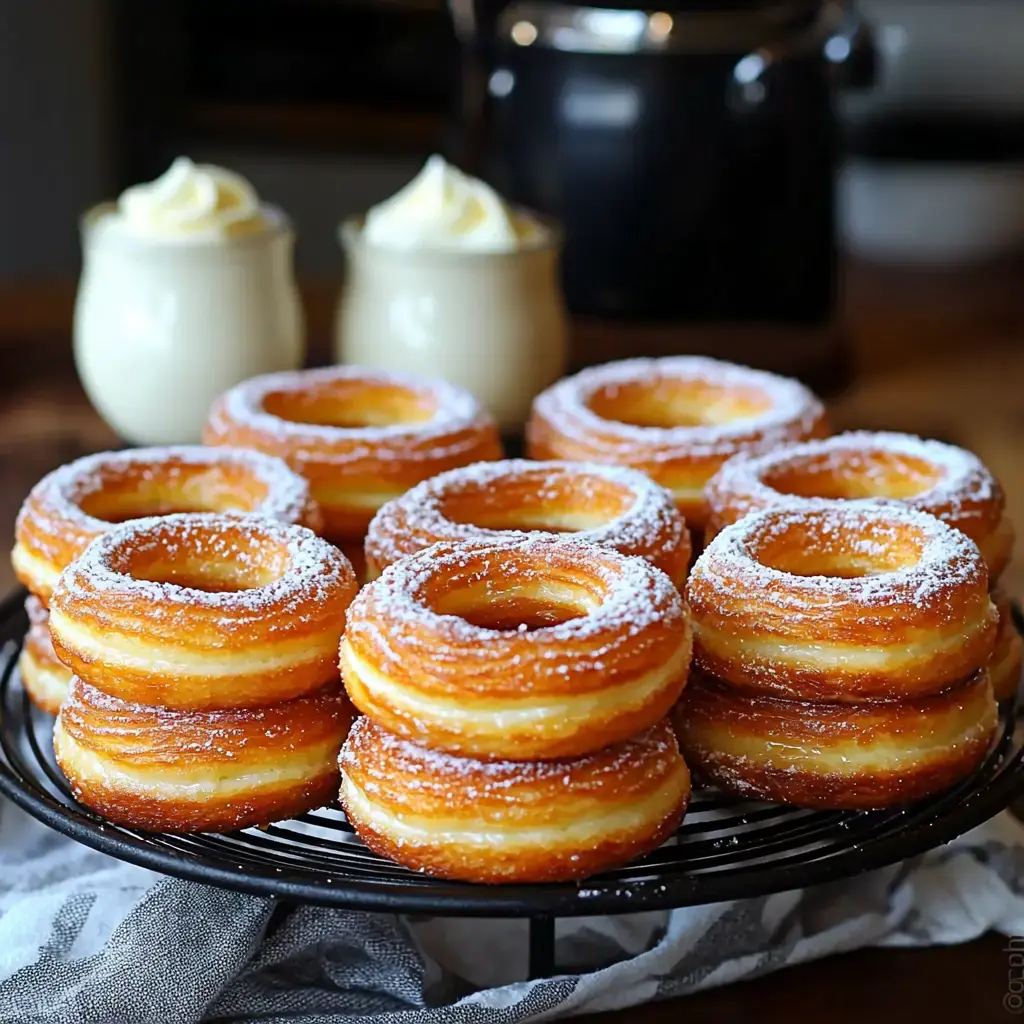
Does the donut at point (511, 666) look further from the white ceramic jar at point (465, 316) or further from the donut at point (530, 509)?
the white ceramic jar at point (465, 316)

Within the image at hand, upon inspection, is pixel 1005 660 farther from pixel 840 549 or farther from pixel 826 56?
pixel 826 56

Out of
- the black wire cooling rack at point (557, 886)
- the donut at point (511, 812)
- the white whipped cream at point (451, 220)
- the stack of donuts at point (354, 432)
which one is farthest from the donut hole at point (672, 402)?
the donut at point (511, 812)

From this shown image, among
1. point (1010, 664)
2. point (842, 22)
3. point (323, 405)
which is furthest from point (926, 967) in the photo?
point (842, 22)

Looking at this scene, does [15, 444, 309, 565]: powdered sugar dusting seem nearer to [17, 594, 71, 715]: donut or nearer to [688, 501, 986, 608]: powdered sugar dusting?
[17, 594, 71, 715]: donut

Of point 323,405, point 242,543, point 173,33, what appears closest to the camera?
point 242,543

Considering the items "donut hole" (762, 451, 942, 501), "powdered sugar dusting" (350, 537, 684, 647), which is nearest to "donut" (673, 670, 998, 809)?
"powdered sugar dusting" (350, 537, 684, 647)

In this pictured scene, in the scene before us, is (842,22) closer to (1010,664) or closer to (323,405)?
(323,405)
